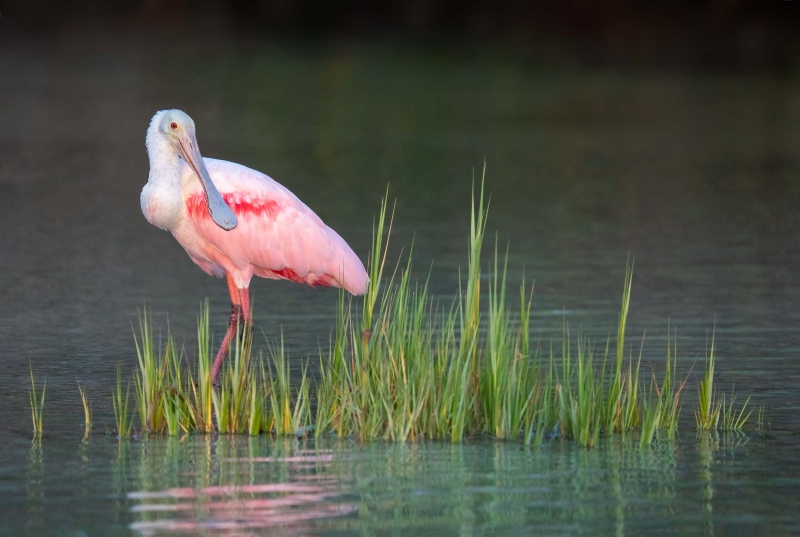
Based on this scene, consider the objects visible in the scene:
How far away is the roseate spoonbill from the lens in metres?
8.74

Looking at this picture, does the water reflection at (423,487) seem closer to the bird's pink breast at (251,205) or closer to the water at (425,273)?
the water at (425,273)

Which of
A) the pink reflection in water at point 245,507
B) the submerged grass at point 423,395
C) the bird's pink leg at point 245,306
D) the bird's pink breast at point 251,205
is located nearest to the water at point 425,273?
the pink reflection in water at point 245,507

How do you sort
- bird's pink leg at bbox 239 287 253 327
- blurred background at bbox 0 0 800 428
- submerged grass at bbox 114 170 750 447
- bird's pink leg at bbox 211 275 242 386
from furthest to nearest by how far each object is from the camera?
blurred background at bbox 0 0 800 428
bird's pink leg at bbox 239 287 253 327
bird's pink leg at bbox 211 275 242 386
submerged grass at bbox 114 170 750 447

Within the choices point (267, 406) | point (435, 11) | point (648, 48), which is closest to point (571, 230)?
point (267, 406)

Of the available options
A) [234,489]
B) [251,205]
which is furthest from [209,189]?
[234,489]

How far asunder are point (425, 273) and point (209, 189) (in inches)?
148

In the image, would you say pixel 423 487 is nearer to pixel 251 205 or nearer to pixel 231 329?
pixel 231 329

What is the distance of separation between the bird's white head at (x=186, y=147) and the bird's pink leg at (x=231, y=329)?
0.56 metres

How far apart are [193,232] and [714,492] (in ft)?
11.8

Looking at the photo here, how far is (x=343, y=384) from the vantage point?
7.19 m

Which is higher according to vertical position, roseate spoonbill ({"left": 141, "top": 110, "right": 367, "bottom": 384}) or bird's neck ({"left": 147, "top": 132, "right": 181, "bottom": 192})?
bird's neck ({"left": 147, "top": 132, "right": 181, "bottom": 192})

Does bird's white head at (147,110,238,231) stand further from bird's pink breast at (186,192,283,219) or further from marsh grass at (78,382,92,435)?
marsh grass at (78,382,92,435)

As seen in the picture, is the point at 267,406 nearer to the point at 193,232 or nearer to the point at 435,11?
the point at 193,232

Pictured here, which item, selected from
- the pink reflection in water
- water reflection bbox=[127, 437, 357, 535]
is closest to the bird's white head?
water reflection bbox=[127, 437, 357, 535]
